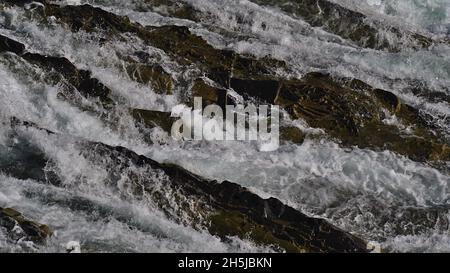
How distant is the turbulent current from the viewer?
454 inches

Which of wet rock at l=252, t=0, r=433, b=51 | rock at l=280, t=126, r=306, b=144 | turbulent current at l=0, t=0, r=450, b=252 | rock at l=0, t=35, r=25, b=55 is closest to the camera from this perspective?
turbulent current at l=0, t=0, r=450, b=252

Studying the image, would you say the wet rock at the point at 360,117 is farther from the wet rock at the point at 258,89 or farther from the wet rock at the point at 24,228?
the wet rock at the point at 24,228

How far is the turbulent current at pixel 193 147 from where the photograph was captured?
11523 mm

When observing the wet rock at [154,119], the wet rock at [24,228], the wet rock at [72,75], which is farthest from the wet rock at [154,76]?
the wet rock at [24,228]

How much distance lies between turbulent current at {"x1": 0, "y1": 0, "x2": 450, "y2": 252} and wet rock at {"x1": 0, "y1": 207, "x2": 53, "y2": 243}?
0.40ft

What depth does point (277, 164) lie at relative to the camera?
12195mm

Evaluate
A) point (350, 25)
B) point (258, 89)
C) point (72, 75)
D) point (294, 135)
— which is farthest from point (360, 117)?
point (72, 75)

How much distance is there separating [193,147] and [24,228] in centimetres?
355

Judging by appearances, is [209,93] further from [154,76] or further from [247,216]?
[247,216]

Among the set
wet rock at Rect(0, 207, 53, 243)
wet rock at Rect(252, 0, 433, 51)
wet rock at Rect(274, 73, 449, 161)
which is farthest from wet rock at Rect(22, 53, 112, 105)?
wet rock at Rect(252, 0, 433, 51)

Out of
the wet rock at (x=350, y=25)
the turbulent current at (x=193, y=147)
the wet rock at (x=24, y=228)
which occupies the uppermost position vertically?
the wet rock at (x=350, y=25)

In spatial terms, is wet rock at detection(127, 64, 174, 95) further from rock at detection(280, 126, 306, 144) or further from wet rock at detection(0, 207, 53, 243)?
wet rock at detection(0, 207, 53, 243)

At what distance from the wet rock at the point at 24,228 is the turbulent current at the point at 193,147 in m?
0.12

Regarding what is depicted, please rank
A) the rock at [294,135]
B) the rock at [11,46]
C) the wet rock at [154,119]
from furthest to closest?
the rock at [11,46]
the wet rock at [154,119]
the rock at [294,135]
